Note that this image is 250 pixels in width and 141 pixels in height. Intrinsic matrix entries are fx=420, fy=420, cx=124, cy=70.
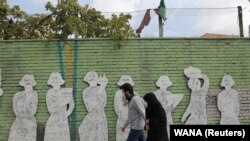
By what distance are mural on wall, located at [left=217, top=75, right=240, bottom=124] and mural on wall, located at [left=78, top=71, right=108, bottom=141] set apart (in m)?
2.57

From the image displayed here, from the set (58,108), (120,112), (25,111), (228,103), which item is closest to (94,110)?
(120,112)

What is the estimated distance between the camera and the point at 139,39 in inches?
365

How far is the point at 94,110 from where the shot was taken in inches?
357

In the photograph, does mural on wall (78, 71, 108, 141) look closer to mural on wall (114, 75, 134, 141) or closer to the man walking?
mural on wall (114, 75, 134, 141)

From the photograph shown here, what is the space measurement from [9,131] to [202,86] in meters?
4.31

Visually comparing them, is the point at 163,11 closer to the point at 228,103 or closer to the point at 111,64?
the point at 111,64

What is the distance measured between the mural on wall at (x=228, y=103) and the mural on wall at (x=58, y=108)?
10.8 feet

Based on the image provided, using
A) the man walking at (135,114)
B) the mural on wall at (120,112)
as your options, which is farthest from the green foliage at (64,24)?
the man walking at (135,114)

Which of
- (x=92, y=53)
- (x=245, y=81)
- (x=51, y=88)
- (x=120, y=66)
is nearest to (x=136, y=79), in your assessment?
(x=120, y=66)

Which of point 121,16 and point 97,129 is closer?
point 97,129

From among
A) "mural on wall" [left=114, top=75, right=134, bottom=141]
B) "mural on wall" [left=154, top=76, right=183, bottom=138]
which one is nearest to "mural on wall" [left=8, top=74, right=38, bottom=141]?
"mural on wall" [left=114, top=75, right=134, bottom=141]

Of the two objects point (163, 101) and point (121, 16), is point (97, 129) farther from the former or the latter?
point (121, 16)

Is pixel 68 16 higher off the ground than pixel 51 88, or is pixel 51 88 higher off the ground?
pixel 68 16

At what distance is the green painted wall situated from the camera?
9062 millimetres
